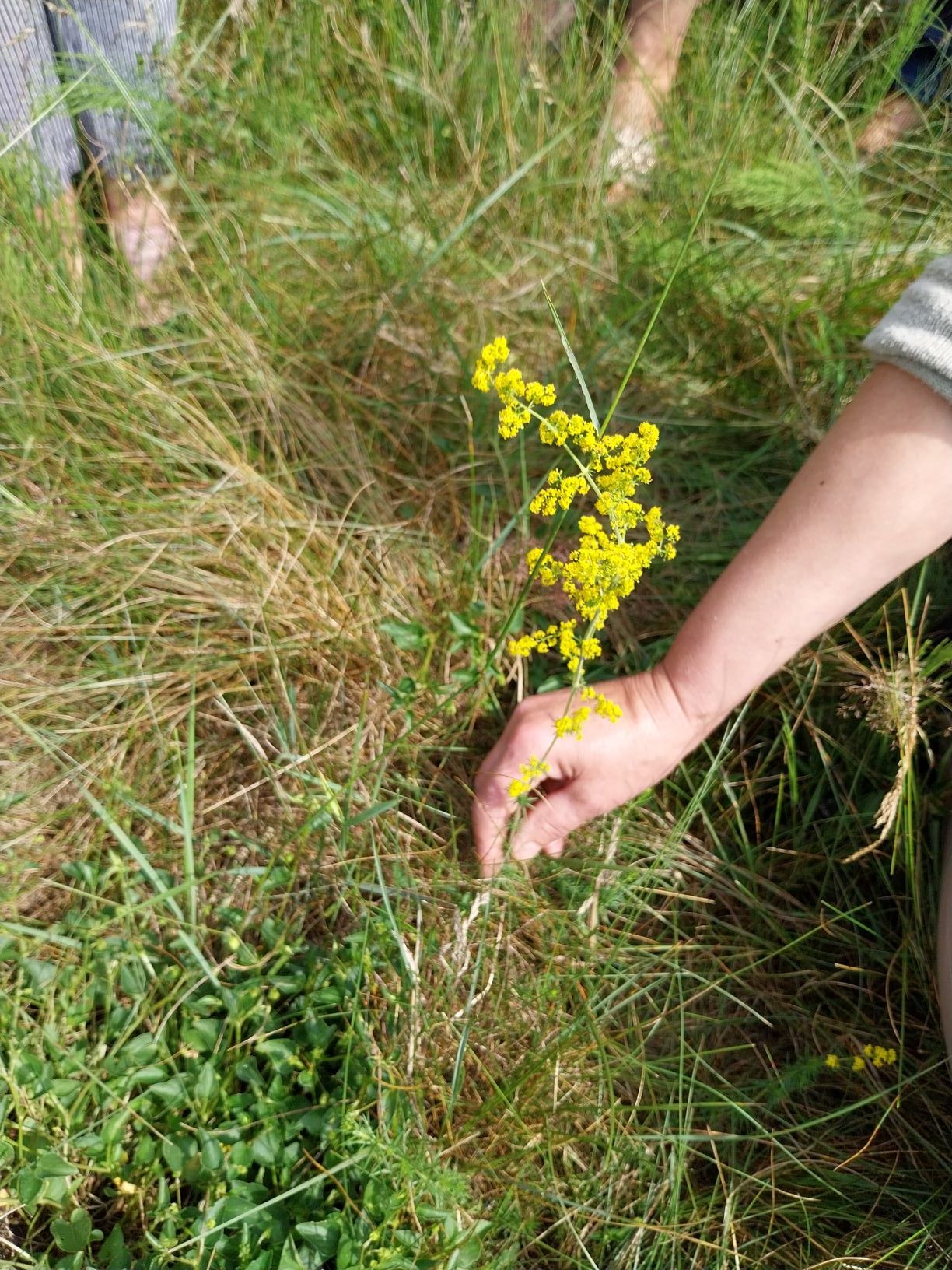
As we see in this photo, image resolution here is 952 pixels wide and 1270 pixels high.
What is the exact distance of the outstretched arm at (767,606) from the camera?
1.16 m

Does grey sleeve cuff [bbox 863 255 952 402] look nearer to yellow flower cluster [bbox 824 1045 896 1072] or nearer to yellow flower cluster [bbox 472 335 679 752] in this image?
yellow flower cluster [bbox 472 335 679 752]

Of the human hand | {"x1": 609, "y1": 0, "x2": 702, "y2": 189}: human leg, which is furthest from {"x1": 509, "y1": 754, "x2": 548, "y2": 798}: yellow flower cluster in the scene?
{"x1": 609, "y1": 0, "x2": 702, "y2": 189}: human leg

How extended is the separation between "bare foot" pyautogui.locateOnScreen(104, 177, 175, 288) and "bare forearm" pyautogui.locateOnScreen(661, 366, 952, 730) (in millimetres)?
1277

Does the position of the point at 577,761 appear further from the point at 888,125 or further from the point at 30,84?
the point at 888,125

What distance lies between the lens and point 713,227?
79.4 inches

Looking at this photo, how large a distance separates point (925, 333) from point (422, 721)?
33.1 inches

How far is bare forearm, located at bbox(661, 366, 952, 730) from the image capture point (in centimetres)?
115

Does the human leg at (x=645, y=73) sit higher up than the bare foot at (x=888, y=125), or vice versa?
the human leg at (x=645, y=73)

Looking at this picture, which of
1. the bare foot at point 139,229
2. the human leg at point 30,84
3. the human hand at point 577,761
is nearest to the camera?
the human hand at point 577,761

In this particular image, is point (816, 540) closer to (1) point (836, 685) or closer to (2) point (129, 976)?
(1) point (836, 685)

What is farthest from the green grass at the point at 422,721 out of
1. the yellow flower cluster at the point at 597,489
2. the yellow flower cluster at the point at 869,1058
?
the yellow flower cluster at the point at 597,489

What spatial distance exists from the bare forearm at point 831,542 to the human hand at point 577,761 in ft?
0.14

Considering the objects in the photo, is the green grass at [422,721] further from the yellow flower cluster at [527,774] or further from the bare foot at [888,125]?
the yellow flower cluster at [527,774]

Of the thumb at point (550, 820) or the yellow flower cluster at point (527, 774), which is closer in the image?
the yellow flower cluster at point (527, 774)
